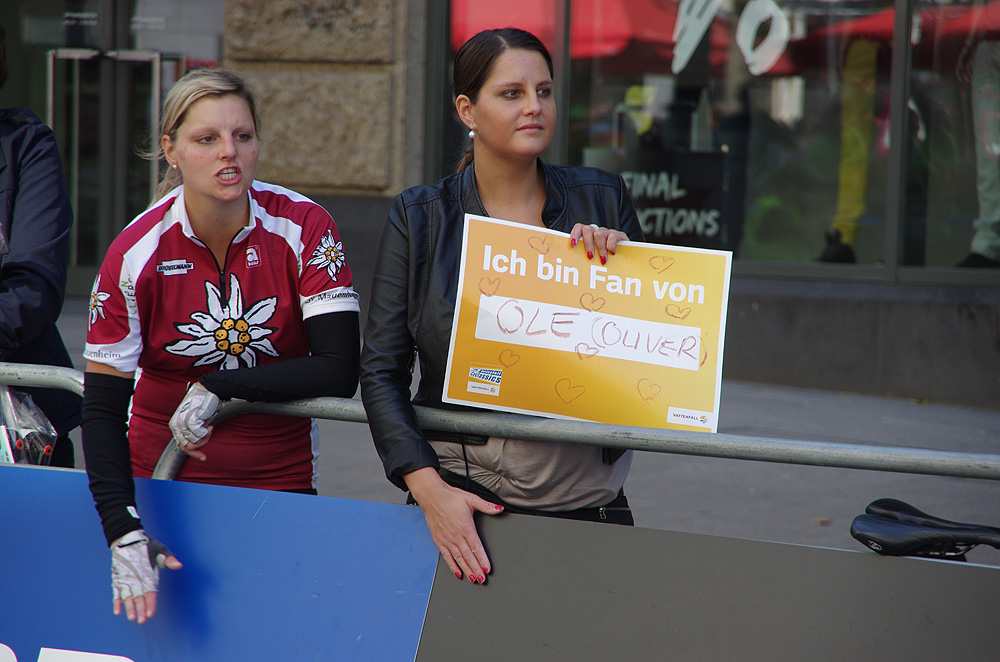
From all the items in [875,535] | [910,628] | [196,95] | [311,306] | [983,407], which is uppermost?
[196,95]

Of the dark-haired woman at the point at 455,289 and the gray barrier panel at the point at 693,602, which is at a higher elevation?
the dark-haired woman at the point at 455,289

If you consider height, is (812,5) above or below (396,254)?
above

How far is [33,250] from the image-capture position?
2844mm

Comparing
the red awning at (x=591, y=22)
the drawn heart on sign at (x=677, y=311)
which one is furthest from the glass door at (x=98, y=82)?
the drawn heart on sign at (x=677, y=311)

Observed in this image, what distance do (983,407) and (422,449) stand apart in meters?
6.49

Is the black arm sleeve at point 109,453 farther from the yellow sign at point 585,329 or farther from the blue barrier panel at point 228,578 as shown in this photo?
the yellow sign at point 585,329

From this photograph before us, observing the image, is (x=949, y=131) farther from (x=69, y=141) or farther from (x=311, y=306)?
(x=69, y=141)

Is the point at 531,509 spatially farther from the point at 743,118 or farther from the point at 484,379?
the point at 743,118

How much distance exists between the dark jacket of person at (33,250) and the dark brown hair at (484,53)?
1284mm

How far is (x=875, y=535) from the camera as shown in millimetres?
2092

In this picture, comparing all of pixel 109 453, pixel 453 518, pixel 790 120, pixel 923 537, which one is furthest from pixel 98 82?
pixel 923 537

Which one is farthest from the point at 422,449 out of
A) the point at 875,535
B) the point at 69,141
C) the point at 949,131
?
the point at 69,141

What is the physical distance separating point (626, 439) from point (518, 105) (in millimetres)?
813

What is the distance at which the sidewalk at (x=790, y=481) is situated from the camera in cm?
508
